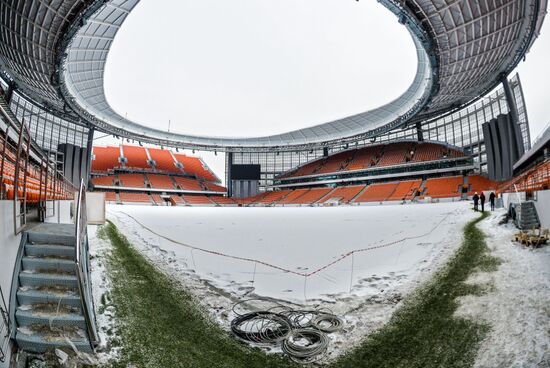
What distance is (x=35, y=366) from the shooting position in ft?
11.6

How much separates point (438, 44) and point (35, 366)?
33.5 m

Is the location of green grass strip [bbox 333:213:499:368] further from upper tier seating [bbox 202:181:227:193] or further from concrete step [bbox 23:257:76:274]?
upper tier seating [bbox 202:181:227:193]

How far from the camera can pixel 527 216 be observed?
35.3 ft

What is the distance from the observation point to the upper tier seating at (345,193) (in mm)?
54513

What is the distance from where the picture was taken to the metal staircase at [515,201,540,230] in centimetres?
1045

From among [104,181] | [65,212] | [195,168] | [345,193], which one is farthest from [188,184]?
[65,212]

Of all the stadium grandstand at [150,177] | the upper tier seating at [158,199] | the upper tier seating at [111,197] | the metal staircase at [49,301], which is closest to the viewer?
the metal staircase at [49,301]

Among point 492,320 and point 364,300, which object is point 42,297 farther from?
point 492,320

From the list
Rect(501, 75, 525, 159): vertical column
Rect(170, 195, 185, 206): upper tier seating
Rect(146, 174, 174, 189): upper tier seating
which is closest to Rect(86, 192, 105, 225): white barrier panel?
Rect(501, 75, 525, 159): vertical column

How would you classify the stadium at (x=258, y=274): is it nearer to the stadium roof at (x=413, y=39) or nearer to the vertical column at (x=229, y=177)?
the stadium roof at (x=413, y=39)

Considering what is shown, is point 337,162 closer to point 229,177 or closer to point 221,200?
point 229,177

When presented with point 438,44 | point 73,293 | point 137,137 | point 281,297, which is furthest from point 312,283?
point 137,137

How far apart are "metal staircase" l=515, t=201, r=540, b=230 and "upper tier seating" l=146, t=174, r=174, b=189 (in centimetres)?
6229

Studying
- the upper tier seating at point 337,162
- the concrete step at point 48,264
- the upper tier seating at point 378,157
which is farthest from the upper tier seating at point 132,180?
the concrete step at point 48,264
